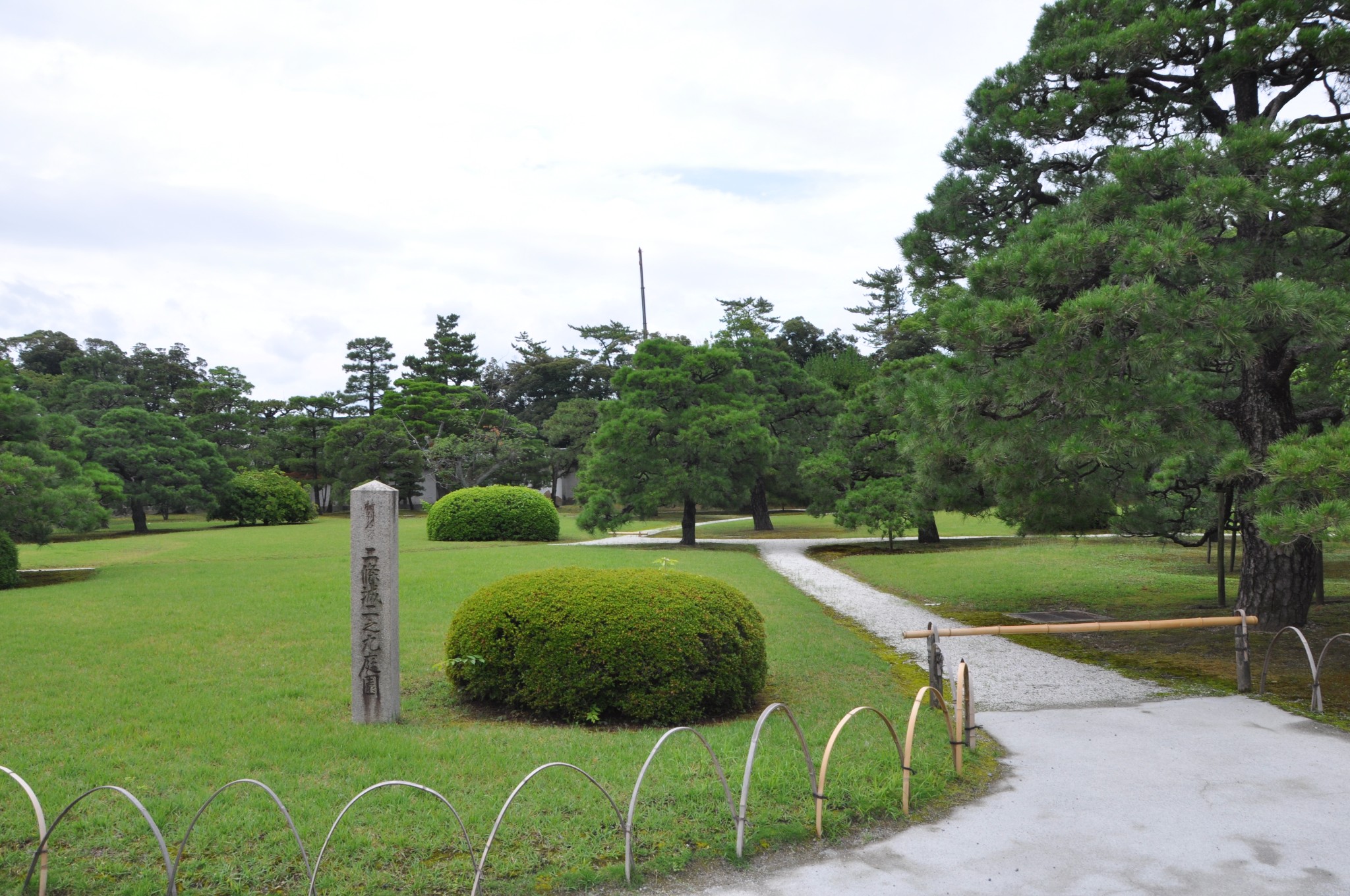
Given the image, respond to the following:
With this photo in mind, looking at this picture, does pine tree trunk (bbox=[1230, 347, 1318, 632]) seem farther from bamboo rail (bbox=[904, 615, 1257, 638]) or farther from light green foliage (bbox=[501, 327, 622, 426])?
light green foliage (bbox=[501, 327, 622, 426])

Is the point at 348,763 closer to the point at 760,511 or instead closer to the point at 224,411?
the point at 760,511

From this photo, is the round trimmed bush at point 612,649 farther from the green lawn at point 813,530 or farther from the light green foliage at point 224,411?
the light green foliage at point 224,411

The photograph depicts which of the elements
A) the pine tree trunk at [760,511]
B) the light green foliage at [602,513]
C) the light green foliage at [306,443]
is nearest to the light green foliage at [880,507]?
the light green foliage at [602,513]

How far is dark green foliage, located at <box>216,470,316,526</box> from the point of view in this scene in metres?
32.3

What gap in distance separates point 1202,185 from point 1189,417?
1862mm

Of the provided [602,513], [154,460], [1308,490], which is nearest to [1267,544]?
[1308,490]

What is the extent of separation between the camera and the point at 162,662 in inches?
299

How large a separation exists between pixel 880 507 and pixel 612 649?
15.8m

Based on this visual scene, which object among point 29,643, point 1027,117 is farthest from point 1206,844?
point 29,643

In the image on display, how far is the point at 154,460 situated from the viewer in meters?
29.9

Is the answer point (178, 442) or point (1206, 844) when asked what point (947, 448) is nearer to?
point (1206, 844)

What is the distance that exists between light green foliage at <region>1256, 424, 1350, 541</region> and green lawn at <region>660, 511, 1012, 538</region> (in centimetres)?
1822

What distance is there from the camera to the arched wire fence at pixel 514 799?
3.09 metres

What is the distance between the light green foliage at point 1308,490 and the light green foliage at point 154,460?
104 feet
